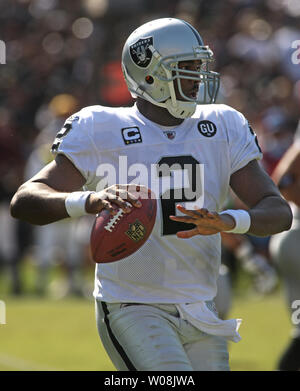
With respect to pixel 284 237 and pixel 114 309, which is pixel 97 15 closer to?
pixel 284 237

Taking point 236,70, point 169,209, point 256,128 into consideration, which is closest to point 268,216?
point 169,209

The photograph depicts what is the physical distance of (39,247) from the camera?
1084 cm

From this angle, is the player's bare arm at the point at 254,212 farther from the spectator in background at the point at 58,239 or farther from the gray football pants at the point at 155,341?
the spectator in background at the point at 58,239

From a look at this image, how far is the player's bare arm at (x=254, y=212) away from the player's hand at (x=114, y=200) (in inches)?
6.6

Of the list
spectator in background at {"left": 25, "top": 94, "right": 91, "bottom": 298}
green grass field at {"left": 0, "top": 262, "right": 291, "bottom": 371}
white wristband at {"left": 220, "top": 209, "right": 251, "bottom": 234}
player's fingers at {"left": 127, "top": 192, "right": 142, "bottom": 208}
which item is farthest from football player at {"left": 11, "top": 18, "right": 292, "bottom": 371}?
spectator in background at {"left": 25, "top": 94, "right": 91, "bottom": 298}

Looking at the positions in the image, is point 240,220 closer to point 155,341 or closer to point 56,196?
point 155,341

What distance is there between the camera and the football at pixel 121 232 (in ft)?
9.98

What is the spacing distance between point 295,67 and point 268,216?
834 centimetres

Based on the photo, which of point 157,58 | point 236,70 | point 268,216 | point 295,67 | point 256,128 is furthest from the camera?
point 236,70

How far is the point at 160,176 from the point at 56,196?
1.45ft

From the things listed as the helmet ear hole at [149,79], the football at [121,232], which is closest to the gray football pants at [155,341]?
the football at [121,232]

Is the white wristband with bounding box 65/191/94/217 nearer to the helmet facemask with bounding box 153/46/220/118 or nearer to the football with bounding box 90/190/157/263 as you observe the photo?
the football with bounding box 90/190/157/263

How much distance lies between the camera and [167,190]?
3379mm

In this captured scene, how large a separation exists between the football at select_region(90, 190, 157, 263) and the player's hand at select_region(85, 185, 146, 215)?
0.09 feet
